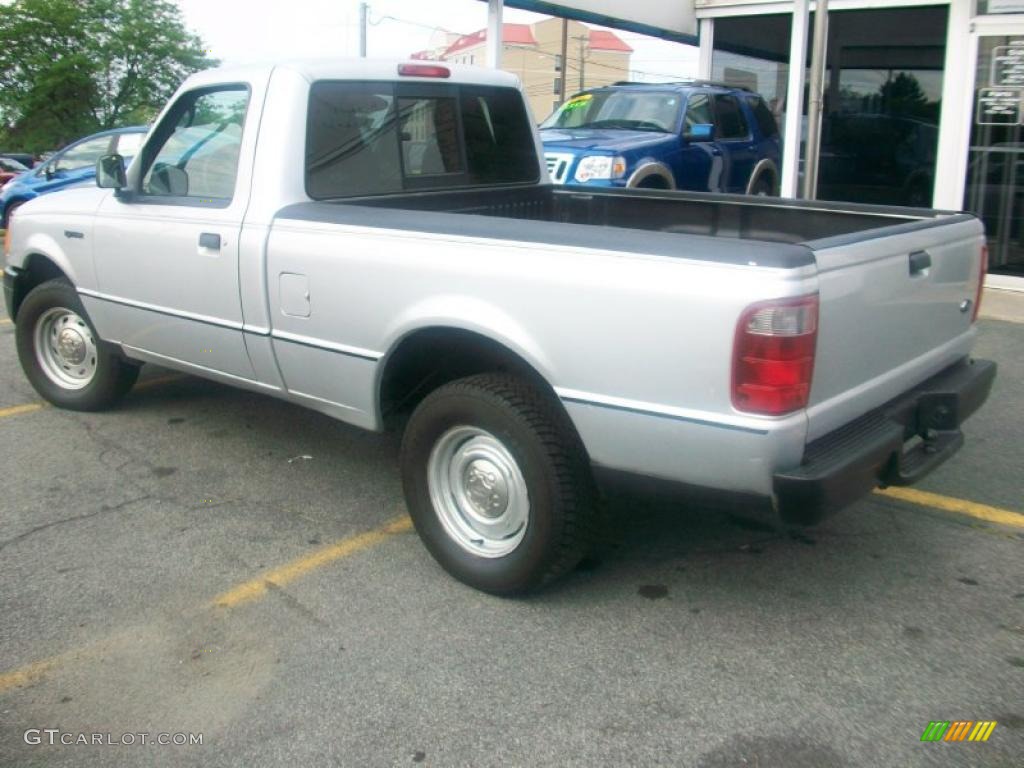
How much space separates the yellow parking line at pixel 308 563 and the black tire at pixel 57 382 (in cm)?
204

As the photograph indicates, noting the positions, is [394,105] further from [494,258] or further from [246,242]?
[494,258]

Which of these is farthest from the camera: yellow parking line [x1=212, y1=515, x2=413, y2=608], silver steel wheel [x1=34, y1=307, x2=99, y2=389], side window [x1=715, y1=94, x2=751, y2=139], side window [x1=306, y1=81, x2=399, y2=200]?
side window [x1=715, y1=94, x2=751, y2=139]

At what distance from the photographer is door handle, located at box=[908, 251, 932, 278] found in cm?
349

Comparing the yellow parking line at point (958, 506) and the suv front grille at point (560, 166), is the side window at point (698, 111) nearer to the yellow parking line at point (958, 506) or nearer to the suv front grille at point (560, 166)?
the suv front grille at point (560, 166)

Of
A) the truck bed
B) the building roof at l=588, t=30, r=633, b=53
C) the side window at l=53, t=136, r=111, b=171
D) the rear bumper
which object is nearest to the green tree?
the truck bed

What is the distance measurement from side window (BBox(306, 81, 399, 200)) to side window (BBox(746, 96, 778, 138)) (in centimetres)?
794

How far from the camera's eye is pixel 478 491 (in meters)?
3.72

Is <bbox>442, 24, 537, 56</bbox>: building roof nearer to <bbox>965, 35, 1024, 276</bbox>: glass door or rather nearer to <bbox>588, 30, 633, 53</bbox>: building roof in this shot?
<bbox>588, 30, 633, 53</bbox>: building roof

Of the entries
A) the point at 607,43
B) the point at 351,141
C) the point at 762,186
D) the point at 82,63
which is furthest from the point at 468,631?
the point at 607,43

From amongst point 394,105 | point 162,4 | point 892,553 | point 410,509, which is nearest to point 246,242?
point 394,105

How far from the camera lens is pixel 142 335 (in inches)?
199

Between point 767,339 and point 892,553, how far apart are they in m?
1.69

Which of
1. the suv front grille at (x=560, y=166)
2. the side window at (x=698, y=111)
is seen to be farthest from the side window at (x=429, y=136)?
the side window at (x=698, y=111)

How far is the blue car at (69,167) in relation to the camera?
1413cm
